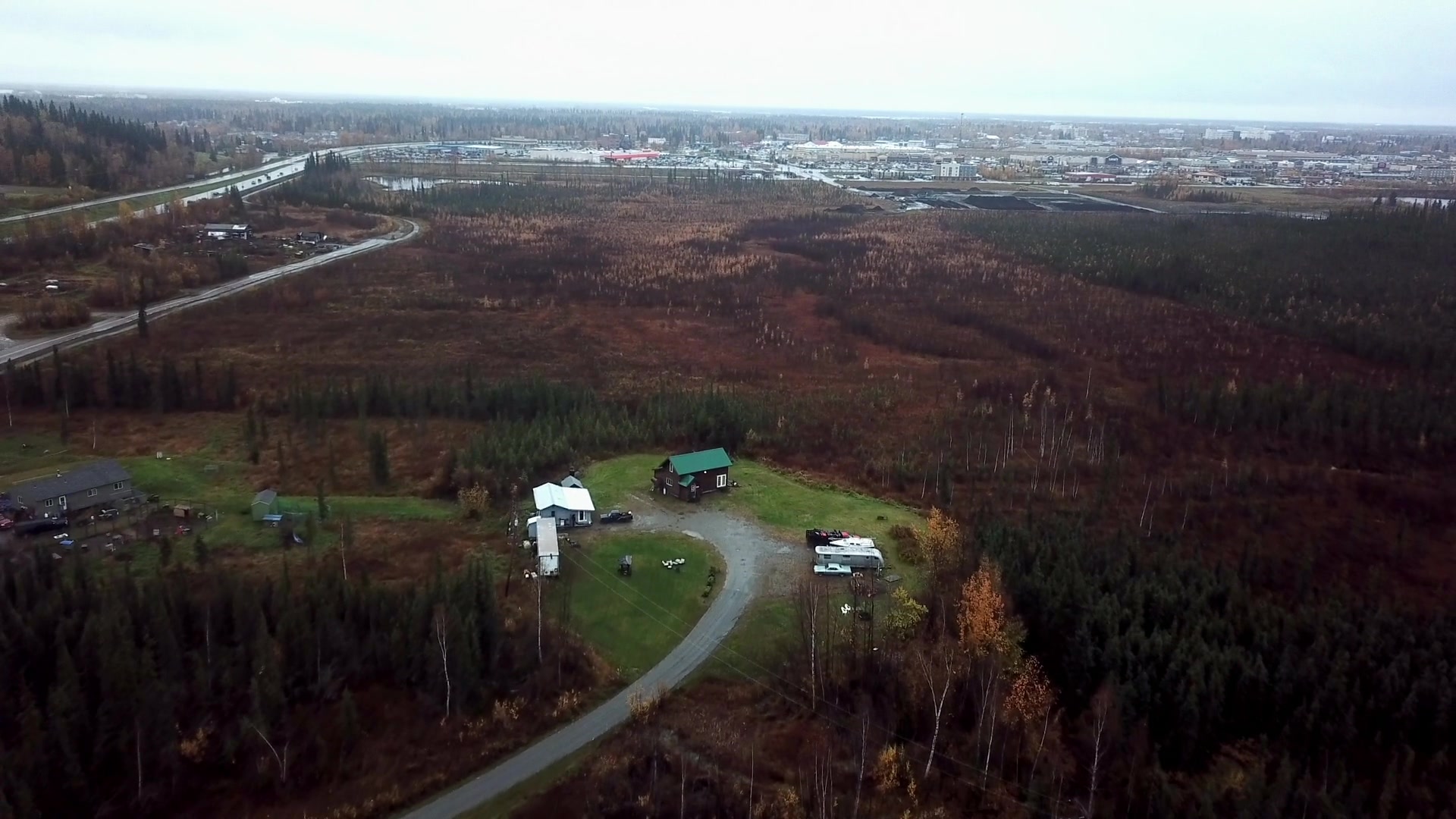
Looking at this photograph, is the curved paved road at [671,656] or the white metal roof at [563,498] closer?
the curved paved road at [671,656]

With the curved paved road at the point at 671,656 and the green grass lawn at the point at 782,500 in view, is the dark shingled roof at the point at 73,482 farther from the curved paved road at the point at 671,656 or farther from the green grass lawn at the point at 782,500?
the curved paved road at the point at 671,656

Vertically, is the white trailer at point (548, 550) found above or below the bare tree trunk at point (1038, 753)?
above

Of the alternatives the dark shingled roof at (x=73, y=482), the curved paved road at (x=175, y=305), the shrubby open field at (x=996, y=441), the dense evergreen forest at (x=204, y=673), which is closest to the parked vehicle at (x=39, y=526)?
the dark shingled roof at (x=73, y=482)

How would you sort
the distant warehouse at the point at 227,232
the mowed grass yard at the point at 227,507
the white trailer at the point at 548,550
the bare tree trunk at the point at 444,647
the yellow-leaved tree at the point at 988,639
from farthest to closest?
1. the distant warehouse at the point at 227,232
2. the mowed grass yard at the point at 227,507
3. the white trailer at the point at 548,550
4. the bare tree trunk at the point at 444,647
5. the yellow-leaved tree at the point at 988,639

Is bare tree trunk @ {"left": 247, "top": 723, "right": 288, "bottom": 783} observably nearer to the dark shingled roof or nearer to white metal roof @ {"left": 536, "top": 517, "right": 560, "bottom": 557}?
white metal roof @ {"left": 536, "top": 517, "right": 560, "bottom": 557}

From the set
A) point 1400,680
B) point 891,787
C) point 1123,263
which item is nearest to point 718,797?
point 891,787
